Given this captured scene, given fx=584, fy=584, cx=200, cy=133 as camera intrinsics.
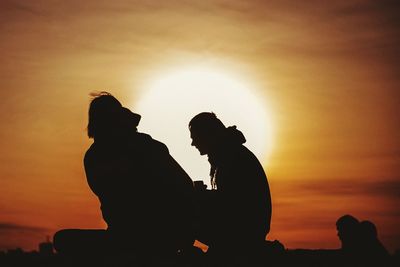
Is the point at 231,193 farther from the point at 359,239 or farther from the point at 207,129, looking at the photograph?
the point at 359,239

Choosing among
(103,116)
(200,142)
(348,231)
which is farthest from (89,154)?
(348,231)

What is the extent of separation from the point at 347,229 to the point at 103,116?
3778 millimetres

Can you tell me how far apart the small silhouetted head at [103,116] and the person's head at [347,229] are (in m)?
3.44

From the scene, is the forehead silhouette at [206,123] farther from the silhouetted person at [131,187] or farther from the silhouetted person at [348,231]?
the silhouetted person at [348,231]

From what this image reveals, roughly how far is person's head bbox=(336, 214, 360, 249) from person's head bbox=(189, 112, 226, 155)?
2.07 metres

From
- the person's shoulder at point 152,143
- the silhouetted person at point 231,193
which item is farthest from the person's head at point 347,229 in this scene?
Answer: the person's shoulder at point 152,143

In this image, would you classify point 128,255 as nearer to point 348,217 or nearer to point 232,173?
point 232,173

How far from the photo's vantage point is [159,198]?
5188mm

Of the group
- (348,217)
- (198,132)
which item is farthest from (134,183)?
(348,217)

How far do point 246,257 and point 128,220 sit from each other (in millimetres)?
1148

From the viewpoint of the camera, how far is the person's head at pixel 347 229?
712cm

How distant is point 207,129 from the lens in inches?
260

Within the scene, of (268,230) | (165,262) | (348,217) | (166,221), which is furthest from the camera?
(348,217)

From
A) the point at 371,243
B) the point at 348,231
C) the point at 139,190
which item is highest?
the point at 348,231
